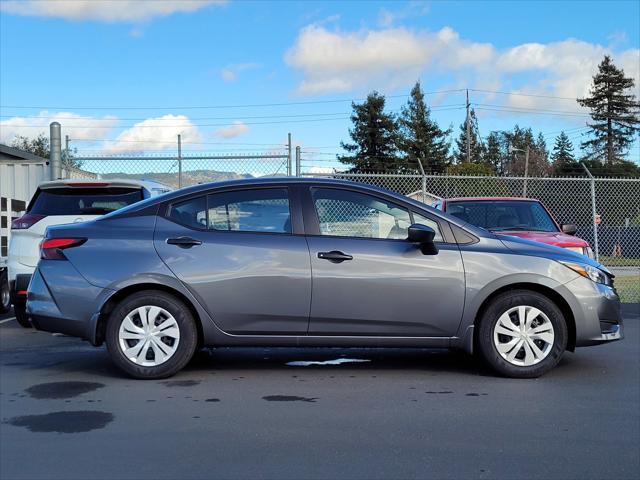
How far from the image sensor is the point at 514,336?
5648 millimetres

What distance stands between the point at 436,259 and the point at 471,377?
1.08 m

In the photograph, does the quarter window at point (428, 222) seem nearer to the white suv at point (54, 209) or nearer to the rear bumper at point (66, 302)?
the rear bumper at point (66, 302)

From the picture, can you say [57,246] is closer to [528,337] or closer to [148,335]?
[148,335]

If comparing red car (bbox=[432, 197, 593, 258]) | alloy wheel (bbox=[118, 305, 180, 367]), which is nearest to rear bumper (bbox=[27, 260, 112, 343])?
alloy wheel (bbox=[118, 305, 180, 367])

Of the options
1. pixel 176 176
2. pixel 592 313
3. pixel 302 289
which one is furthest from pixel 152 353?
pixel 176 176

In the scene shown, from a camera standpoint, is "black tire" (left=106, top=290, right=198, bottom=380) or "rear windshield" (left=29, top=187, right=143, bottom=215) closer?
"black tire" (left=106, top=290, right=198, bottom=380)

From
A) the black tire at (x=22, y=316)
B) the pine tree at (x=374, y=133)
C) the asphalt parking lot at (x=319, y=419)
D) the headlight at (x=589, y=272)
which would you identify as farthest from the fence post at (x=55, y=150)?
the pine tree at (x=374, y=133)

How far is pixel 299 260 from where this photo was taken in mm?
5574

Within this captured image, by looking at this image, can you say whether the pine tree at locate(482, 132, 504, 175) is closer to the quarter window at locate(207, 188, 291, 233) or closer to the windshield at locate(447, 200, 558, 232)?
the windshield at locate(447, 200, 558, 232)

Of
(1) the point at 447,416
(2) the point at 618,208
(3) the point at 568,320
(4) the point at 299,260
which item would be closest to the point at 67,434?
(4) the point at 299,260

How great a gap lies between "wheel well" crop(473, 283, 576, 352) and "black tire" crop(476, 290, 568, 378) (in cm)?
→ 4

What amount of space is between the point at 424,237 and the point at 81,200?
168 inches

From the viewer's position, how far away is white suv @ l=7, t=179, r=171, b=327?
7.63 meters

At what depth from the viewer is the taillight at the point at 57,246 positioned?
18.6ft
